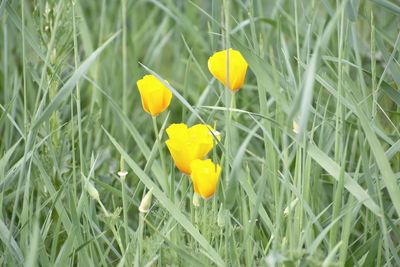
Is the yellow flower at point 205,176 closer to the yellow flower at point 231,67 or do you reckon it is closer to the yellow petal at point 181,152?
the yellow petal at point 181,152

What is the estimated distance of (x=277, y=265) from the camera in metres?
1.24

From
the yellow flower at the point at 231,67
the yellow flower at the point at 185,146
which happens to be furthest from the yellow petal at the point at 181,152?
the yellow flower at the point at 231,67

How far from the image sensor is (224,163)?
160cm

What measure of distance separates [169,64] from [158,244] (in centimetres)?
167

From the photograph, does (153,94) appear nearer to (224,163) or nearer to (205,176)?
(205,176)

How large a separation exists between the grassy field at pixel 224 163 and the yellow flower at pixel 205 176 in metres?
0.04

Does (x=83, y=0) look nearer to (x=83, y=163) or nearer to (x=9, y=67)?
(x=9, y=67)

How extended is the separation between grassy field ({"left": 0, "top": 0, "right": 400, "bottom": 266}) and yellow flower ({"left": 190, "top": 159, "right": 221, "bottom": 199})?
0.04m

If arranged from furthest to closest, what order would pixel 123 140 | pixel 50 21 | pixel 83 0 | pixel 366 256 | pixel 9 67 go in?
pixel 83 0 < pixel 9 67 < pixel 123 140 < pixel 50 21 < pixel 366 256

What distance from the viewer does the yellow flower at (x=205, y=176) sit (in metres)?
1.18

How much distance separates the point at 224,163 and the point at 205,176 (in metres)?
0.43

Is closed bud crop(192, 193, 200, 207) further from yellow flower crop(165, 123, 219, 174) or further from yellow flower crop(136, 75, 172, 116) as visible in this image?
yellow flower crop(136, 75, 172, 116)

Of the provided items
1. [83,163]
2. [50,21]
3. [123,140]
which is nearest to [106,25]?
[123,140]

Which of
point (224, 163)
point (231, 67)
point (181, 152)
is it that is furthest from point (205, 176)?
point (224, 163)
